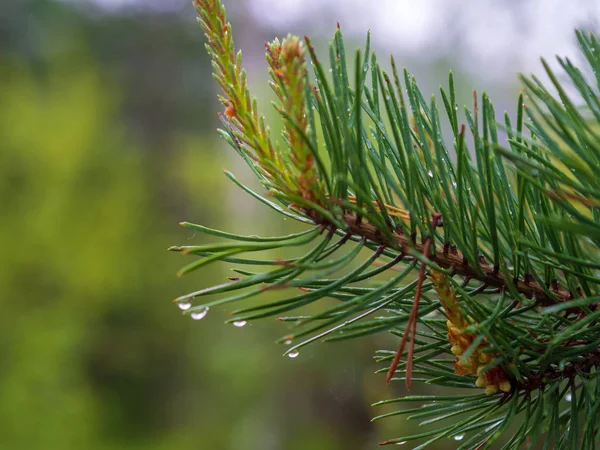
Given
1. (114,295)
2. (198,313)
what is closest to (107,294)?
(114,295)

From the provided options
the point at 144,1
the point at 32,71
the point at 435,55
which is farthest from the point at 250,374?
the point at 435,55

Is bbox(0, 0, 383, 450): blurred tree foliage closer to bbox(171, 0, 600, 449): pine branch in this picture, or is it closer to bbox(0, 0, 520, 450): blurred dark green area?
bbox(0, 0, 520, 450): blurred dark green area

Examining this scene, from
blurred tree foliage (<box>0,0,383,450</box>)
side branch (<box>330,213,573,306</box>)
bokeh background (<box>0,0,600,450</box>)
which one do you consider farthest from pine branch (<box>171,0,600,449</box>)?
blurred tree foliage (<box>0,0,383,450</box>)

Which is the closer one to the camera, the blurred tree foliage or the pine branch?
the pine branch

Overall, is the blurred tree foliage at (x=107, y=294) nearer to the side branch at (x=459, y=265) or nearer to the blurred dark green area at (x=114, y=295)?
the blurred dark green area at (x=114, y=295)

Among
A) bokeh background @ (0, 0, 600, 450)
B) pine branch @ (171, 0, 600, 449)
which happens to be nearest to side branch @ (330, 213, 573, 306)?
pine branch @ (171, 0, 600, 449)

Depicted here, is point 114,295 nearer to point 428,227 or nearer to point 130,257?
point 130,257

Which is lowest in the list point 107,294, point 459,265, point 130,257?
point 459,265

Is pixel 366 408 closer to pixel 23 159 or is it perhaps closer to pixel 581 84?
pixel 23 159
